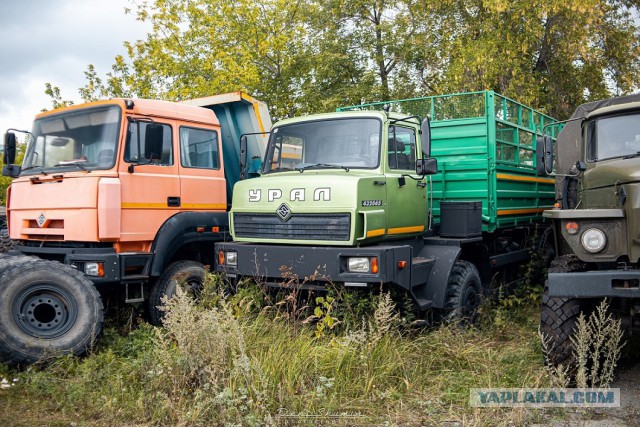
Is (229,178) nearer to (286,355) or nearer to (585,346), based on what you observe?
(286,355)

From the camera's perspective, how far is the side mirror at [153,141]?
22.7ft

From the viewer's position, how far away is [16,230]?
7.32 m

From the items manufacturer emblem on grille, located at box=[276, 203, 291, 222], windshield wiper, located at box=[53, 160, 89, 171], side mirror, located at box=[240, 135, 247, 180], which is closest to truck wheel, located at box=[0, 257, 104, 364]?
windshield wiper, located at box=[53, 160, 89, 171]

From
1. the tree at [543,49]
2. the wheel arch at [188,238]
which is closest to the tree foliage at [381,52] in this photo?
the tree at [543,49]

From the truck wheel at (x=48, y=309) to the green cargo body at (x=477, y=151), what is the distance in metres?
4.23

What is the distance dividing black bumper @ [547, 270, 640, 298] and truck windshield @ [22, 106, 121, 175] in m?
4.89

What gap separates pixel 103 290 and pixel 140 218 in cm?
96

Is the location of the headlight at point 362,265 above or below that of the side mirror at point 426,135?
below

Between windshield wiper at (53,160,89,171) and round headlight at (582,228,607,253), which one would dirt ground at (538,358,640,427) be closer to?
round headlight at (582,228,607,253)

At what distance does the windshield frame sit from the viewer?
5.98 metres

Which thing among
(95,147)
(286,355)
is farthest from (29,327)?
(286,355)

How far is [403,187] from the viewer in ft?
21.7

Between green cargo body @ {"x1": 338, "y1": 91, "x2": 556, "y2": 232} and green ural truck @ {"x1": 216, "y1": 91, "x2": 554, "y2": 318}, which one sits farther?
green cargo body @ {"x1": 338, "y1": 91, "x2": 556, "y2": 232}

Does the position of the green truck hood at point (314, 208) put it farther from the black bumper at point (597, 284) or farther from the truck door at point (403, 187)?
the black bumper at point (597, 284)
